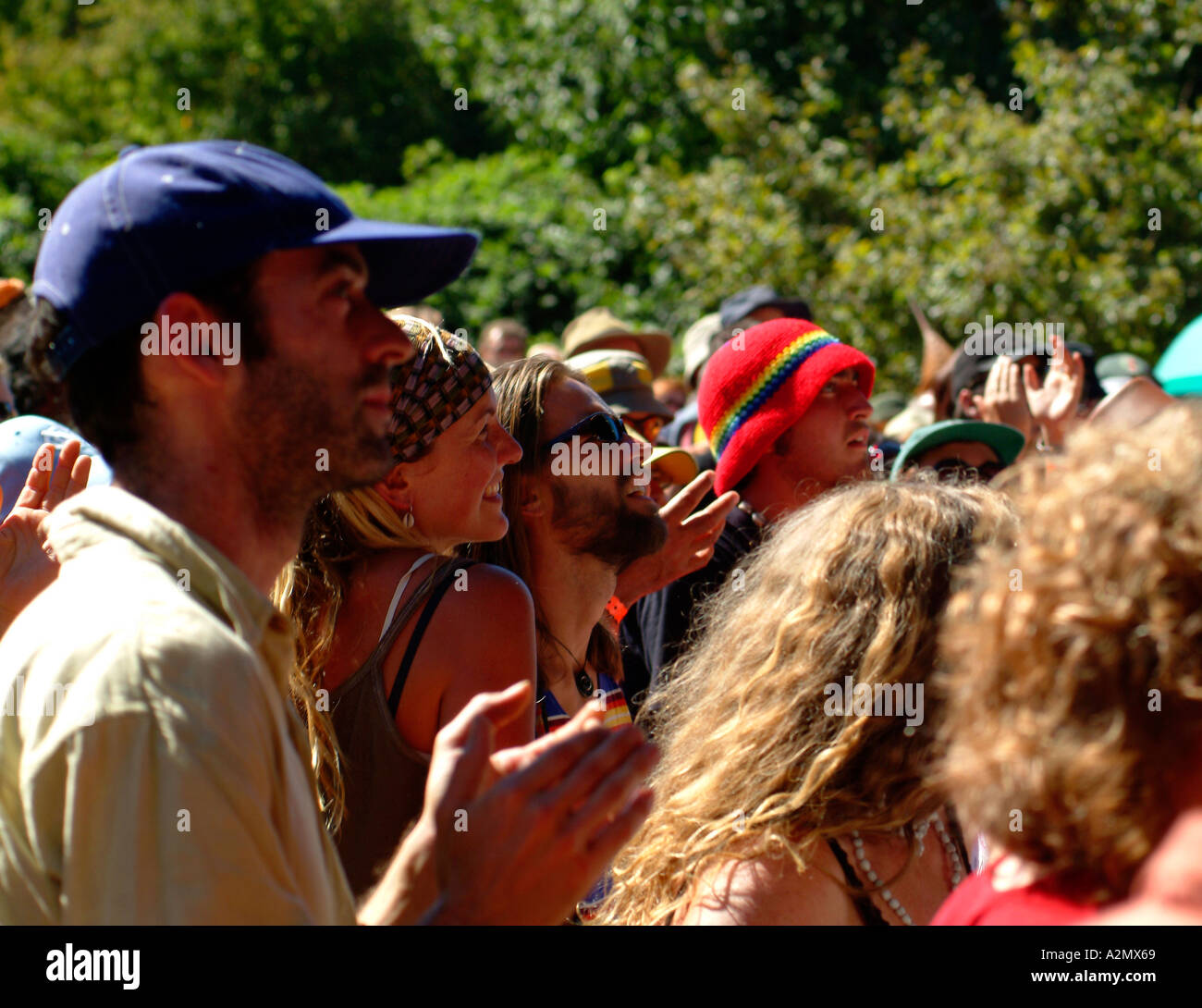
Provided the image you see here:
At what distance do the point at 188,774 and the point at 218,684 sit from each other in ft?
0.33

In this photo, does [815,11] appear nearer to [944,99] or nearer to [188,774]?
[944,99]

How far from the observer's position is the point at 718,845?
1976 mm

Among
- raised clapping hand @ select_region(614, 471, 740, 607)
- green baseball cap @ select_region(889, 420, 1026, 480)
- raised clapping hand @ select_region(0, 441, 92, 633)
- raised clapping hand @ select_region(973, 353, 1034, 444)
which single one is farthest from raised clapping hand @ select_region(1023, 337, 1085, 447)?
raised clapping hand @ select_region(0, 441, 92, 633)

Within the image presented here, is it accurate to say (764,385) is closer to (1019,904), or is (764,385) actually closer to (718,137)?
(1019,904)

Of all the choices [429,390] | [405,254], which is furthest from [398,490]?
[405,254]

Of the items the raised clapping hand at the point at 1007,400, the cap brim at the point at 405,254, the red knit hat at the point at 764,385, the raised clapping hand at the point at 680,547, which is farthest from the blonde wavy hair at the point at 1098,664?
the raised clapping hand at the point at 1007,400

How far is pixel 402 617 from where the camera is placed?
2410 mm

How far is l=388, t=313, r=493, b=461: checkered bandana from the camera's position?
2709 millimetres

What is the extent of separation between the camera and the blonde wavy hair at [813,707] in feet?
6.52

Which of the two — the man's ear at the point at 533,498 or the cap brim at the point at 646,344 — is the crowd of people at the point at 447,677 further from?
the cap brim at the point at 646,344

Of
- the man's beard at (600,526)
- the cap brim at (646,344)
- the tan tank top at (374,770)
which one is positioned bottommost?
the tan tank top at (374,770)

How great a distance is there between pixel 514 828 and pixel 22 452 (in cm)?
230
